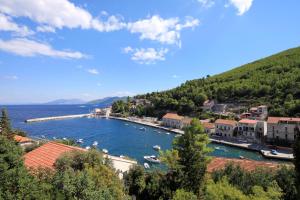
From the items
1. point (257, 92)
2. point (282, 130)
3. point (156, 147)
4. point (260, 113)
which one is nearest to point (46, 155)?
point (156, 147)

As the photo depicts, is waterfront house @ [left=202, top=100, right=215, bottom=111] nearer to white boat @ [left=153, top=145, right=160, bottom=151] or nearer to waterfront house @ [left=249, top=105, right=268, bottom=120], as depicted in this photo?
waterfront house @ [left=249, top=105, right=268, bottom=120]

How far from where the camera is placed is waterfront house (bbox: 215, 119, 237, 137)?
7900 cm

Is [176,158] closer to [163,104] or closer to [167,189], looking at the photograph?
[167,189]

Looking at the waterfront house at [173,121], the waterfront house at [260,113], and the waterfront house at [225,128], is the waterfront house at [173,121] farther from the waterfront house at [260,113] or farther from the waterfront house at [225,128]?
the waterfront house at [260,113]

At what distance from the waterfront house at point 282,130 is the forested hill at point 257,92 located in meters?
13.9

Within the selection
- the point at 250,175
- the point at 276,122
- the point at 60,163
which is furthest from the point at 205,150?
the point at 276,122

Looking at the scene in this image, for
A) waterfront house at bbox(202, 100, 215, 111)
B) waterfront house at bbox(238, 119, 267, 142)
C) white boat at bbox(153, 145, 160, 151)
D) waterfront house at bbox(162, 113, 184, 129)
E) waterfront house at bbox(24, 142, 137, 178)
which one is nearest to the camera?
waterfront house at bbox(24, 142, 137, 178)

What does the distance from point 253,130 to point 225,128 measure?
7.77 metres

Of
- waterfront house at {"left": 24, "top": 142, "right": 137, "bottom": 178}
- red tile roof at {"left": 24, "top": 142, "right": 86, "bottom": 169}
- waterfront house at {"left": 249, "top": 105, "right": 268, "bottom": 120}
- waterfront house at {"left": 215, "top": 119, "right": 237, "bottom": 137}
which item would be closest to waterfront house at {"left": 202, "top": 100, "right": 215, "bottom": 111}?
waterfront house at {"left": 249, "top": 105, "right": 268, "bottom": 120}

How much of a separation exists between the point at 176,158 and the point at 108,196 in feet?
39.7

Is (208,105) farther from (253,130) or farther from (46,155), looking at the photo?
(46,155)

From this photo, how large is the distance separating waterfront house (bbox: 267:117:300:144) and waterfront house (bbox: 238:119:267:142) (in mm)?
3281

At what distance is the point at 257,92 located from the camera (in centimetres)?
11150

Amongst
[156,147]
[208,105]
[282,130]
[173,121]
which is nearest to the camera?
[156,147]
